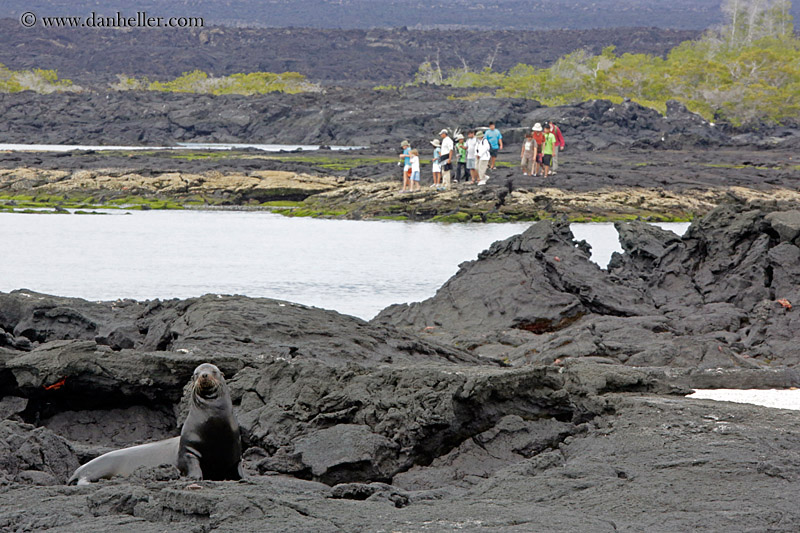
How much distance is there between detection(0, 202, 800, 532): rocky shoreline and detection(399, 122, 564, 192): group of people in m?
16.0

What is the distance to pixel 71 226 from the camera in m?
23.8

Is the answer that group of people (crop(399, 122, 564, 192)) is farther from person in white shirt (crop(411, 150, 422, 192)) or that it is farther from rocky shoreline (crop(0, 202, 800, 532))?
rocky shoreline (crop(0, 202, 800, 532))

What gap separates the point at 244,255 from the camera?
19.1m

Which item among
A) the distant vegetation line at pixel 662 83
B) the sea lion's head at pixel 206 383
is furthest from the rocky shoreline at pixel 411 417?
the distant vegetation line at pixel 662 83

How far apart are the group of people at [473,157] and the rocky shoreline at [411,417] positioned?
15976mm

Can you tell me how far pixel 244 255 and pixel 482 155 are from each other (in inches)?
437

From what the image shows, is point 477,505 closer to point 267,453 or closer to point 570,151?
point 267,453

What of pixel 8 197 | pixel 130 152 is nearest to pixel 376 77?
pixel 130 152

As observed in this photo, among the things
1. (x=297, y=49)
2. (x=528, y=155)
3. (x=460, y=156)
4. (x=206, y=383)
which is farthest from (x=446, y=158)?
(x=297, y=49)

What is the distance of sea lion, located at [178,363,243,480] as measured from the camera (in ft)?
18.5

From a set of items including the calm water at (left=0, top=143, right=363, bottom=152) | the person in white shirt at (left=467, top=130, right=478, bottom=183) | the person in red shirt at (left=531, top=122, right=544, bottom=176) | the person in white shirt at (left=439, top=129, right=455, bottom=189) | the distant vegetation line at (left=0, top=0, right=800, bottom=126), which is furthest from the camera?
the distant vegetation line at (left=0, top=0, right=800, bottom=126)

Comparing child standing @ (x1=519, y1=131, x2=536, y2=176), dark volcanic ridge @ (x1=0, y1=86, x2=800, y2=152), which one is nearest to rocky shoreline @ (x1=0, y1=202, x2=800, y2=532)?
child standing @ (x1=519, y1=131, x2=536, y2=176)

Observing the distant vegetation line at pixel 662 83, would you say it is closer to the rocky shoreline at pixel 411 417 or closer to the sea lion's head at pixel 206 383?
the rocky shoreline at pixel 411 417

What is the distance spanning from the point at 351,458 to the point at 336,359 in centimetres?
246
